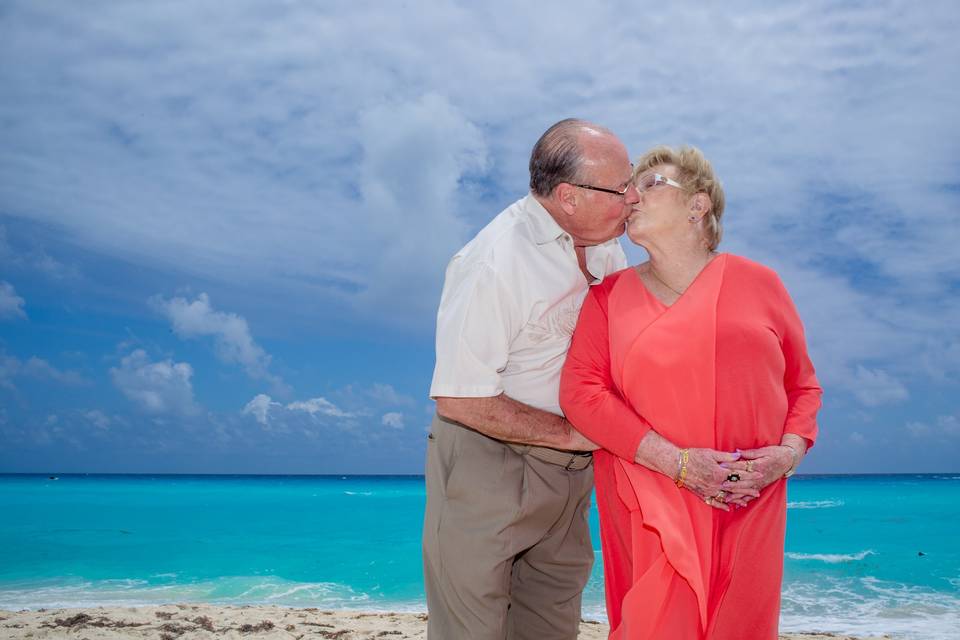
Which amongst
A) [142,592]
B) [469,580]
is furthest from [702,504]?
[142,592]

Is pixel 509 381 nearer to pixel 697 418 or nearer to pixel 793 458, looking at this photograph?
pixel 697 418

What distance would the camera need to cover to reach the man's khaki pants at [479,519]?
279cm

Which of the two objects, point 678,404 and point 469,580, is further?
point 469,580

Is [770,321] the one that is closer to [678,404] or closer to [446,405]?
[678,404]

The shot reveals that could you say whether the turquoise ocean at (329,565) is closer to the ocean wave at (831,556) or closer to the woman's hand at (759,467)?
the ocean wave at (831,556)

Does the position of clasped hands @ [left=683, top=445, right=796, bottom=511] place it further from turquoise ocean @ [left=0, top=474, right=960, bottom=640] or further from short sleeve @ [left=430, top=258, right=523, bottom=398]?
turquoise ocean @ [left=0, top=474, right=960, bottom=640]

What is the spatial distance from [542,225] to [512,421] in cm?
69

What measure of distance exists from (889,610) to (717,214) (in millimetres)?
9508

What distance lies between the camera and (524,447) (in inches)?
113

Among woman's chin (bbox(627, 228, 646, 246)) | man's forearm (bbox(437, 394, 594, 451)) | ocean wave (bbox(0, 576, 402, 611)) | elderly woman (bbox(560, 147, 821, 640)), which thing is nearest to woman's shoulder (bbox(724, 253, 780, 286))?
elderly woman (bbox(560, 147, 821, 640))

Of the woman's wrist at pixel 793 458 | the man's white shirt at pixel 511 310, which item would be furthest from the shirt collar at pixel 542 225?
the woman's wrist at pixel 793 458

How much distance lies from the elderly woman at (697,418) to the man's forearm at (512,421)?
175 millimetres

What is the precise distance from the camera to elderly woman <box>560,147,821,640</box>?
93.7 inches

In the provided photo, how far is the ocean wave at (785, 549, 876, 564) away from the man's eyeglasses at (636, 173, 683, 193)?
47.8 feet
